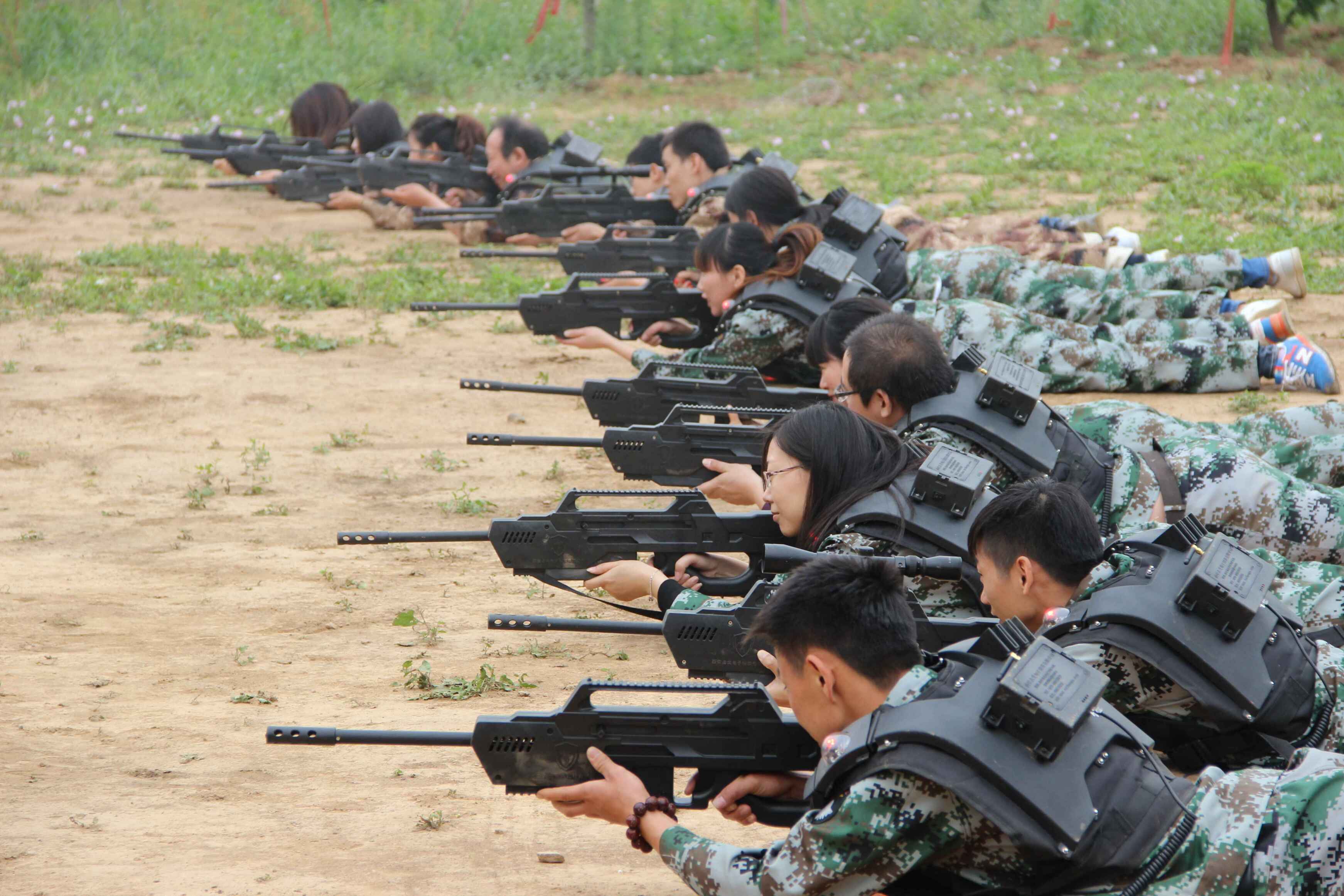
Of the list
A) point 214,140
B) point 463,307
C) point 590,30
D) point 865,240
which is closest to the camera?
point 865,240

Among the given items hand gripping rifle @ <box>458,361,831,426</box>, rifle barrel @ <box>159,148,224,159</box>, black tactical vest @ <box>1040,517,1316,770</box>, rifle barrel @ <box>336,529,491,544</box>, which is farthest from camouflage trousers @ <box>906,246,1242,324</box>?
rifle barrel @ <box>159,148,224,159</box>

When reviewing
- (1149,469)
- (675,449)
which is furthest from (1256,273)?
(675,449)

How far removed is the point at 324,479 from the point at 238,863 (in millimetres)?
3343

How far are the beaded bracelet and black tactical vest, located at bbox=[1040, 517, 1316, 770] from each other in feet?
3.14

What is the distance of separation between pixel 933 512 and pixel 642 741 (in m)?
1.22

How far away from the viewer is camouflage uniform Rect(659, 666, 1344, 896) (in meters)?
2.43

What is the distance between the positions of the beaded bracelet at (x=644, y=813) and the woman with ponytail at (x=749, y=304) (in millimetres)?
3570

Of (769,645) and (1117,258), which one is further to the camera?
(1117,258)

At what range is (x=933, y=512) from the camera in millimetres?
3826

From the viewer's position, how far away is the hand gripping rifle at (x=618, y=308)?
7.03 meters

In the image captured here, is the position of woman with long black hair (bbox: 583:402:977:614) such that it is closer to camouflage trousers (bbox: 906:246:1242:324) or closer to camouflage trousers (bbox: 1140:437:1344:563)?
camouflage trousers (bbox: 1140:437:1344:563)

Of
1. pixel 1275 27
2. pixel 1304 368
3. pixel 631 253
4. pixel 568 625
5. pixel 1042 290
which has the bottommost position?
pixel 1304 368

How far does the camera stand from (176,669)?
4.70m

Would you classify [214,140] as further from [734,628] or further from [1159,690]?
[1159,690]
